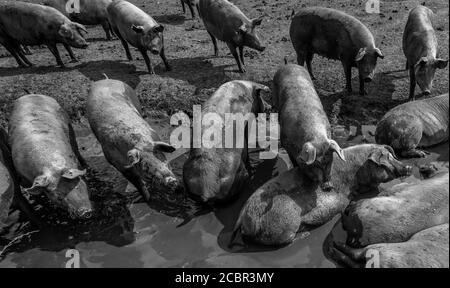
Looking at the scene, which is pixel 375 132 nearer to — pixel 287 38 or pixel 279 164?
pixel 279 164

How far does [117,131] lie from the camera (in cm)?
595

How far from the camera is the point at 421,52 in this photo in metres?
7.42

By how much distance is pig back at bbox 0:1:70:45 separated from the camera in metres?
9.88

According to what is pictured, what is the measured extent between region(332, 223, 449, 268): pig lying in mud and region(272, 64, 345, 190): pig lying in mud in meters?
1.07

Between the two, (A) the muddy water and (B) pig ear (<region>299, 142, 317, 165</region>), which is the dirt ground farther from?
(B) pig ear (<region>299, 142, 317, 165</region>)

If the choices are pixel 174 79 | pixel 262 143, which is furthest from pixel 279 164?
pixel 174 79

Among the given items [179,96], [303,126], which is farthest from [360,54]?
[179,96]

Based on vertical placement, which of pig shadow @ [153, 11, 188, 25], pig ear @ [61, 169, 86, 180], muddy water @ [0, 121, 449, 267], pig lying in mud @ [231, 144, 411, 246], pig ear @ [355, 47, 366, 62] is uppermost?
pig ear @ [355, 47, 366, 62]

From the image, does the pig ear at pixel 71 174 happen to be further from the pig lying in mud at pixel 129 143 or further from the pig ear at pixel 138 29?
the pig ear at pixel 138 29

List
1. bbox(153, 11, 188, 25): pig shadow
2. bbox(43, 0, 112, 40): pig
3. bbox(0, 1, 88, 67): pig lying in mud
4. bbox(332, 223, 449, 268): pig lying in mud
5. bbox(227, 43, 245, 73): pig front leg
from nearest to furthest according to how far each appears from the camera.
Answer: bbox(332, 223, 449, 268): pig lying in mud, bbox(227, 43, 245, 73): pig front leg, bbox(0, 1, 88, 67): pig lying in mud, bbox(43, 0, 112, 40): pig, bbox(153, 11, 188, 25): pig shadow

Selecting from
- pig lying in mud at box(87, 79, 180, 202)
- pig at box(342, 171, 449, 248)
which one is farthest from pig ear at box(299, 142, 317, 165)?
pig lying in mud at box(87, 79, 180, 202)

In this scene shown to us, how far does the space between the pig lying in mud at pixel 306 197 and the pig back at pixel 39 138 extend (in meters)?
2.59

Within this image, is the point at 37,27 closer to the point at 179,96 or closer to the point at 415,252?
the point at 179,96
